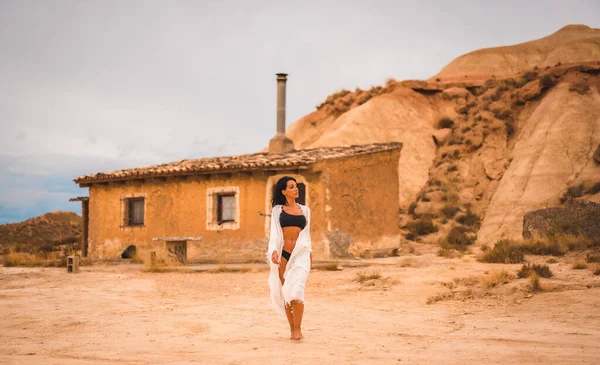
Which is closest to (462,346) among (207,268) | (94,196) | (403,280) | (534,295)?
(534,295)

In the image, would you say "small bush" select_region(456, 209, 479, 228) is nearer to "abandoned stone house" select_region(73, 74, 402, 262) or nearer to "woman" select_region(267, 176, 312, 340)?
"abandoned stone house" select_region(73, 74, 402, 262)

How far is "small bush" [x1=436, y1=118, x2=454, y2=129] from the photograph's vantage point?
1593 inches

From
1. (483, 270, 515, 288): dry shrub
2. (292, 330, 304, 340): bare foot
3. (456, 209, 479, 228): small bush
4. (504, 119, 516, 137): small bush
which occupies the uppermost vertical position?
(504, 119, 516, 137): small bush

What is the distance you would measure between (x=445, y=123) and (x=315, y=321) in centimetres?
3360

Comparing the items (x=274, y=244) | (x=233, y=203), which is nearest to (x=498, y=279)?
(x=274, y=244)

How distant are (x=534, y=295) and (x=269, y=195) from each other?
10.2 m

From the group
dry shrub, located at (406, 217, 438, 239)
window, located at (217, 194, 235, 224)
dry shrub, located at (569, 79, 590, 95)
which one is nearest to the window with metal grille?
window, located at (217, 194, 235, 224)

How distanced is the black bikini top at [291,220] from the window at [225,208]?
12.7 metres

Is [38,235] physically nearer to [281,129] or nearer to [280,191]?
[281,129]

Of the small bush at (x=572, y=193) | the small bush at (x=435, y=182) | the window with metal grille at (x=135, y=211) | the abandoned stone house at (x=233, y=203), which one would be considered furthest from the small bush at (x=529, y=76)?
the window with metal grille at (x=135, y=211)

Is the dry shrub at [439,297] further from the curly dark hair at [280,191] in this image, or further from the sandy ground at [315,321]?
the curly dark hair at [280,191]

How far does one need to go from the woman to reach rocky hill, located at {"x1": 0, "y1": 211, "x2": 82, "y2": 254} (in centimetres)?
2550

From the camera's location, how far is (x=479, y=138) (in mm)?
35531

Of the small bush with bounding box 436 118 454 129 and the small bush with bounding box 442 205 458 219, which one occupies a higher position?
the small bush with bounding box 436 118 454 129
